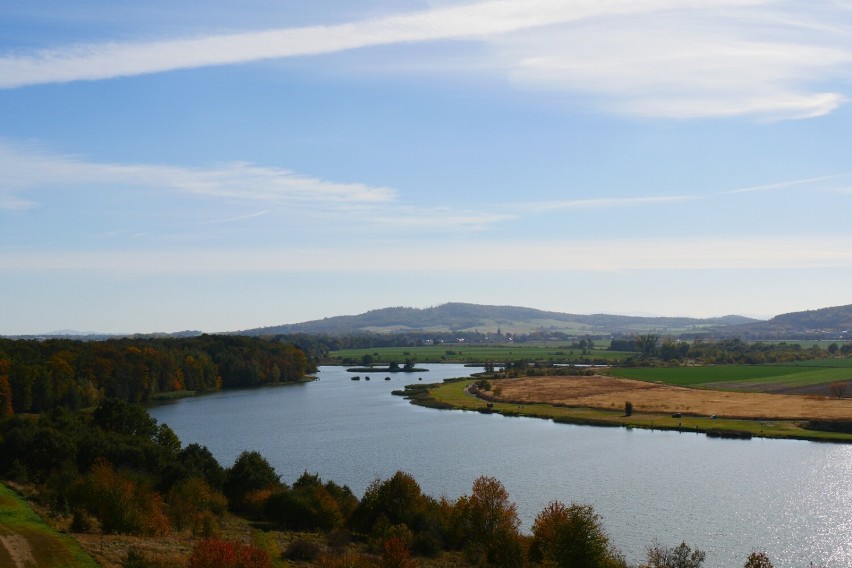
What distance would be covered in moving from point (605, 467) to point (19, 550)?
43212 millimetres

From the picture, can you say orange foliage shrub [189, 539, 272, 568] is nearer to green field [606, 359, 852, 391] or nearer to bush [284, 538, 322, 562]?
bush [284, 538, 322, 562]

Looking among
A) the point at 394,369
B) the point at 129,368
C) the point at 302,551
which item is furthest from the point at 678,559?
the point at 394,369

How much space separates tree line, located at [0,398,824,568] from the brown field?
53.6m

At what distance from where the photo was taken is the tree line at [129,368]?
3666 inches

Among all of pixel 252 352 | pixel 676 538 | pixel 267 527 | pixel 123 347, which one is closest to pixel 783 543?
pixel 676 538

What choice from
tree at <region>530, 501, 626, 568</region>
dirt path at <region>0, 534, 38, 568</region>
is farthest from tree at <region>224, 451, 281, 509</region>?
tree at <region>530, 501, 626, 568</region>

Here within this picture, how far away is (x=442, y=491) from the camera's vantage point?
53188 mm

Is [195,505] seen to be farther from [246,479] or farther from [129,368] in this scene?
[129,368]

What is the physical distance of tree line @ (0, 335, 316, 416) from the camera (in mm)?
93125

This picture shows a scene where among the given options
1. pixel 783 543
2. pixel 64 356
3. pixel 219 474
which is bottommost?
pixel 783 543

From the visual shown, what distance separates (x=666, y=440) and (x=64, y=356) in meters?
76.6

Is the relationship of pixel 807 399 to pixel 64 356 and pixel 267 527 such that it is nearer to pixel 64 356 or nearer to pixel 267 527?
pixel 267 527

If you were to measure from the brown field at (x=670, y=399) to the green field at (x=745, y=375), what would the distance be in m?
6.02

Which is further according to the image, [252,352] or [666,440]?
[252,352]
